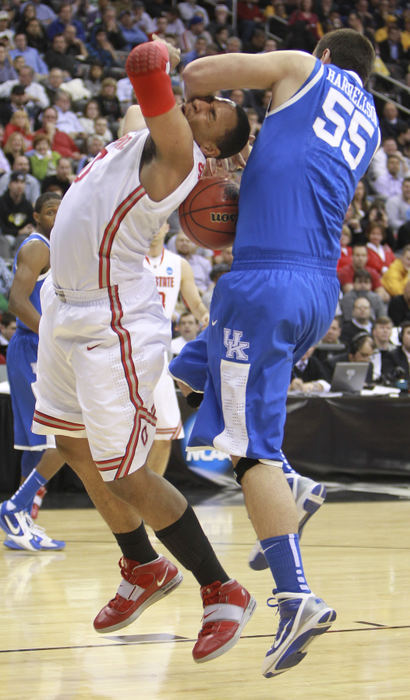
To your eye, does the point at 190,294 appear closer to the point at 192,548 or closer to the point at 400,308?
the point at 192,548

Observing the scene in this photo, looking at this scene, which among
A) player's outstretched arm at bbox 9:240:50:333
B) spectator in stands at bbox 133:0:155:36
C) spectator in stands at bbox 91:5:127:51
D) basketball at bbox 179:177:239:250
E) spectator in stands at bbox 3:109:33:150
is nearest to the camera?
basketball at bbox 179:177:239:250

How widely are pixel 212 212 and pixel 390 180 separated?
11477 millimetres

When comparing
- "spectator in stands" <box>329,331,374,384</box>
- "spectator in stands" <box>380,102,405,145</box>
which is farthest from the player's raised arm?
"spectator in stands" <box>380,102,405,145</box>

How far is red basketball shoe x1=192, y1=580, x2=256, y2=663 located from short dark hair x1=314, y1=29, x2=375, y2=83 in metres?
1.72

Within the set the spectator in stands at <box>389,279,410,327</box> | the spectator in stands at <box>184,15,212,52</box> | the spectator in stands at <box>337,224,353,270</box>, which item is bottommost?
the spectator in stands at <box>389,279,410,327</box>

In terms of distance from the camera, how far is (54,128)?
11508 mm

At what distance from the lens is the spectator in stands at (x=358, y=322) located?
10.2 m

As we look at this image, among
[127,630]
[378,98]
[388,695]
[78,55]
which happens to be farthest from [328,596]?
[378,98]

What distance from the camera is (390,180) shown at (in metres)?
14.0

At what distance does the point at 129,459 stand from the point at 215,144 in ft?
3.28

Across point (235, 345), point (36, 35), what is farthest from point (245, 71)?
point (36, 35)

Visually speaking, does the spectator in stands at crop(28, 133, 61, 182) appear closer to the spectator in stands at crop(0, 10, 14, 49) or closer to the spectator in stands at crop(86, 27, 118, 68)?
the spectator in stands at crop(0, 10, 14, 49)

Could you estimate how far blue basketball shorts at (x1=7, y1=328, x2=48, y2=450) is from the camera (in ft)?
18.4

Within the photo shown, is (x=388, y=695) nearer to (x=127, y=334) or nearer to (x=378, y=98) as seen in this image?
(x=127, y=334)
